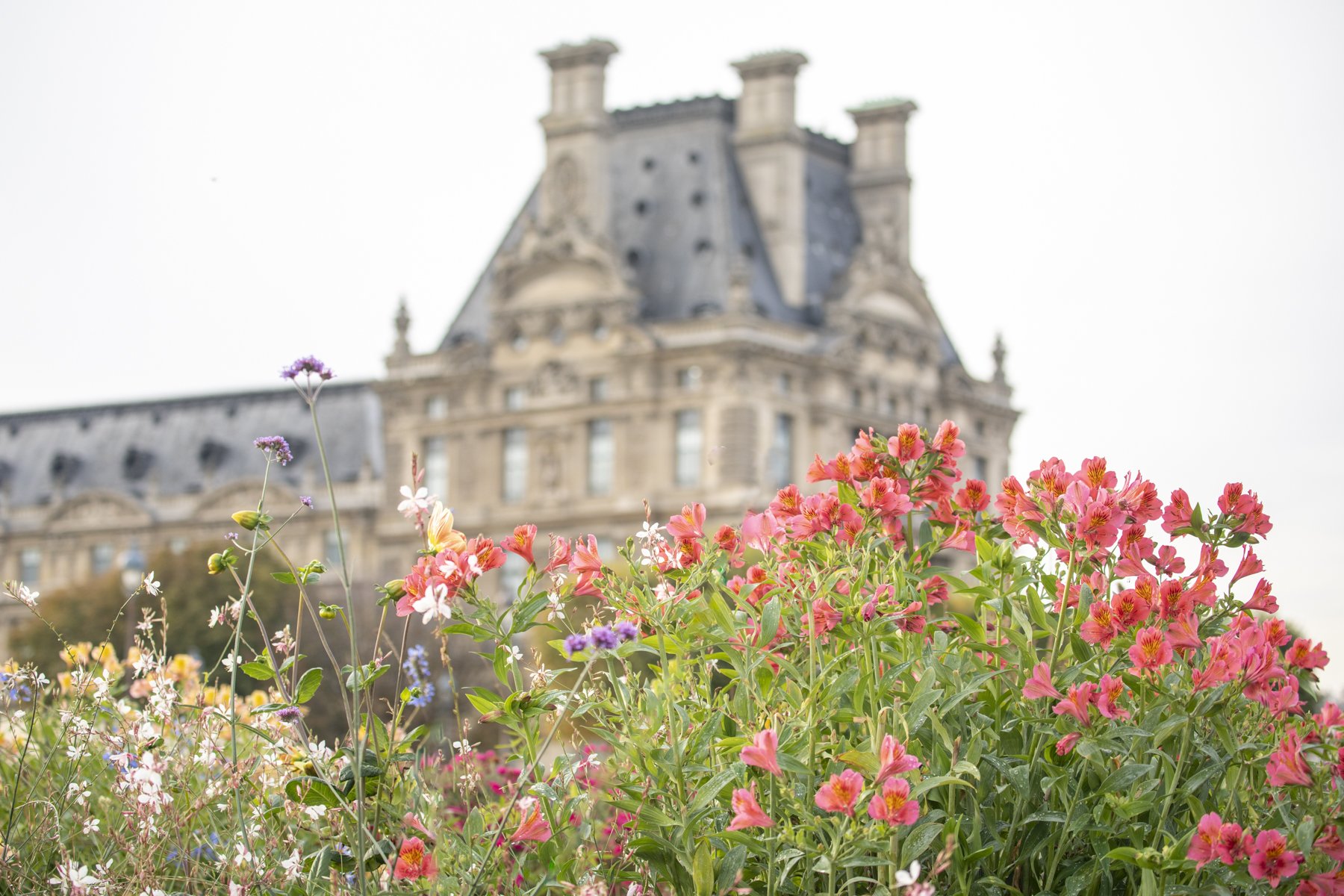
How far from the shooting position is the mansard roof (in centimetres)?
6744

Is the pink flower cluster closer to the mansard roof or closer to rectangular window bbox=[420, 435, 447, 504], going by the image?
the mansard roof

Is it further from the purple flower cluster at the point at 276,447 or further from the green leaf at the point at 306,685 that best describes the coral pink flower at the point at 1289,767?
the purple flower cluster at the point at 276,447

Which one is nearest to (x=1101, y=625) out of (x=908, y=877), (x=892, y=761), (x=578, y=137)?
(x=892, y=761)

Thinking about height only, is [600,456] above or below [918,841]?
above

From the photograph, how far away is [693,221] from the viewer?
68562mm

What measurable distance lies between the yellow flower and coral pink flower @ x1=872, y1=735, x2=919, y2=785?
4.71ft

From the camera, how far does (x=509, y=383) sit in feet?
222

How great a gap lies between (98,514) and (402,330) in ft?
63.6

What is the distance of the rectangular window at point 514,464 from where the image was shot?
67312 mm

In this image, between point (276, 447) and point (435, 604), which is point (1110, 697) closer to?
point (435, 604)

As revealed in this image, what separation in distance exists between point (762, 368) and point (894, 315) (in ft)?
22.8

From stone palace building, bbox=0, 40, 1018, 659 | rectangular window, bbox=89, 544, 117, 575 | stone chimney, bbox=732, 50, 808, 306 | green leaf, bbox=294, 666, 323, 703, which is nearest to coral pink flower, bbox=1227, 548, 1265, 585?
green leaf, bbox=294, 666, 323, 703

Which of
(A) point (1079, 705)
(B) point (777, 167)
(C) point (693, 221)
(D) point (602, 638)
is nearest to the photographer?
(D) point (602, 638)

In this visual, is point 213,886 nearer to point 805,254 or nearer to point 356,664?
point 356,664
